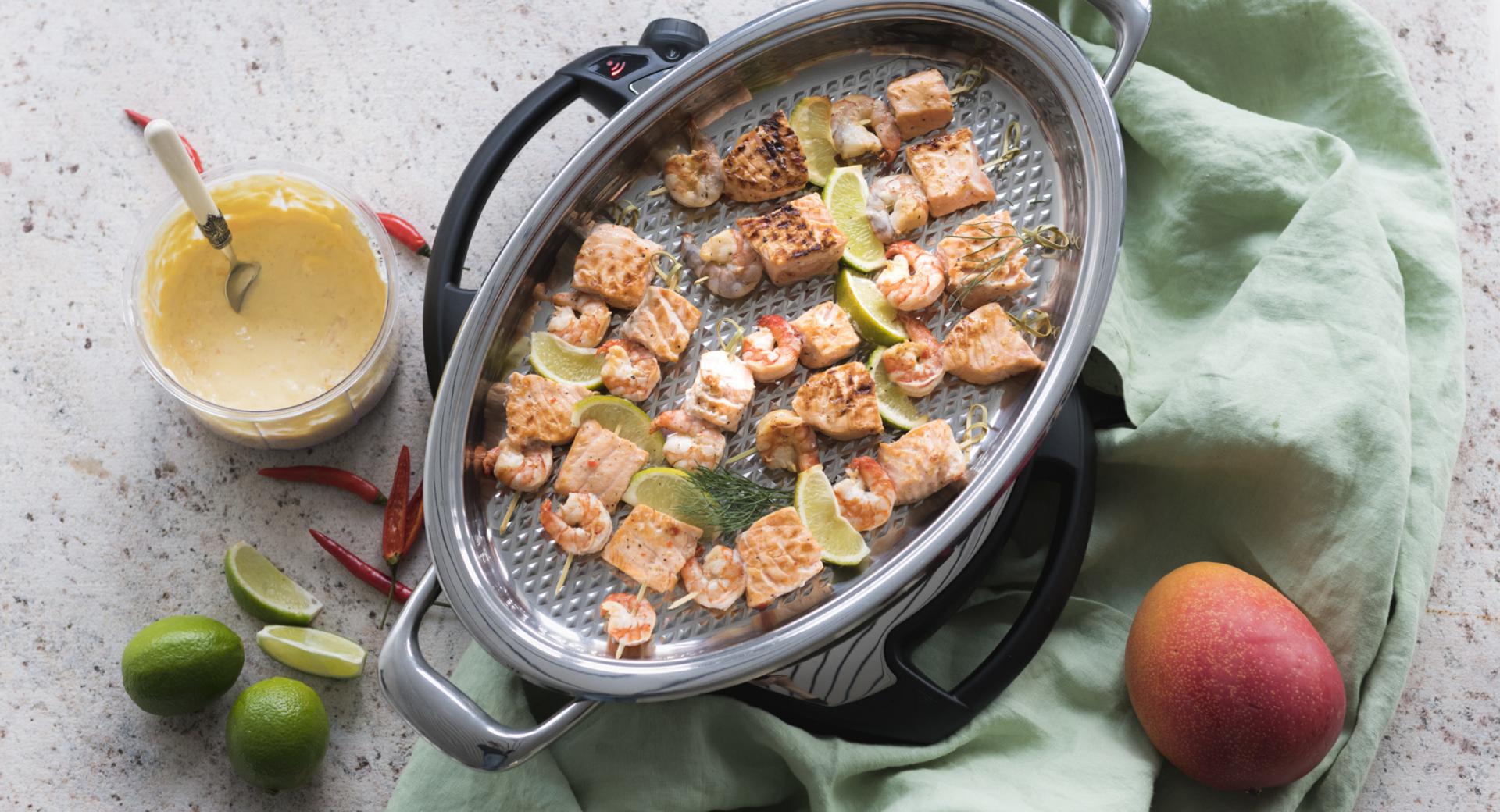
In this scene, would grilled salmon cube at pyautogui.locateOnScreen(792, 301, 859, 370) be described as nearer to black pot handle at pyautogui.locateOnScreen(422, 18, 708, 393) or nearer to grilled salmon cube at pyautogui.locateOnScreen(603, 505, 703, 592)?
grilled salmon cube at pyautogui.locateOnScreen(603, 505, 703, 592)

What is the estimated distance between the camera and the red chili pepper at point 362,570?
2623mm

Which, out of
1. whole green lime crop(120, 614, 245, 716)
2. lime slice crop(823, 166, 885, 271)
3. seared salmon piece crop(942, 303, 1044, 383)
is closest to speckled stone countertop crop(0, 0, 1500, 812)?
whole green lime crop(120, 614, 245, 716)

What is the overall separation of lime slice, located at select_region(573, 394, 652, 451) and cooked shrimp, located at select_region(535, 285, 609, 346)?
0.13m

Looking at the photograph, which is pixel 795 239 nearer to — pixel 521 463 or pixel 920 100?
pixel 920 100

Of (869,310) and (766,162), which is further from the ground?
(766,162)

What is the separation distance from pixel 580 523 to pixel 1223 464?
4.53 ft

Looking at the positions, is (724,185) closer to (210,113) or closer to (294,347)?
(294,347)

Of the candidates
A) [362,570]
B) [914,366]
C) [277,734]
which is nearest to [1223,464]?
[914,366]

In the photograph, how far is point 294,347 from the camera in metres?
Result: 2.58

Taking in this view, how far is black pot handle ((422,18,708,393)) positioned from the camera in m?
2.44

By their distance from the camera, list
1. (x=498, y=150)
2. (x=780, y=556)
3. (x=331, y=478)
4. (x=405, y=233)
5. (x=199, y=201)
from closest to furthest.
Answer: (x=780, y=556), (x=199, y=201), (x=498, y=150), (x=331, y=478), (x=405, y=233)

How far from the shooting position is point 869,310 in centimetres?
238

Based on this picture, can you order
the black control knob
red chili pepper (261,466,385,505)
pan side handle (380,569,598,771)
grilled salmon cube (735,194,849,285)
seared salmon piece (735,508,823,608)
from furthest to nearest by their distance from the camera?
red chili pepper (261,466,385,505), the black control knob, grilled salmon cube (735,194,849,285), seared salmon piece (735,508,823,608), pan side handle (380,569,598,771)

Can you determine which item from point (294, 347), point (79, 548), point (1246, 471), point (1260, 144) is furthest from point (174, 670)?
point (1260, 144)
